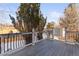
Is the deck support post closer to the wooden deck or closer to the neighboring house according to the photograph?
the wooden deck

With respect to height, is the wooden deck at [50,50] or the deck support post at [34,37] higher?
the deck support post at [34,37]

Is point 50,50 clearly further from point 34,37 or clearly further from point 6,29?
point 6,29

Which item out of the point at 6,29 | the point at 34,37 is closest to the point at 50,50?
the point at 34,37

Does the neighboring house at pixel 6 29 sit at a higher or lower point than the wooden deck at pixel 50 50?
higher

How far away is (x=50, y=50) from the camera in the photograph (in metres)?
2.79

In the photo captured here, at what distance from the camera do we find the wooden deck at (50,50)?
2764 millimetres

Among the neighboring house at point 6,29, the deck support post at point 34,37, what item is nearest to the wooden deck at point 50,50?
the deck support post at point 34,37

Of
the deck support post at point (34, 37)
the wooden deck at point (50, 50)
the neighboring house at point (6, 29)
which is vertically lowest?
the wooden deck at point (50, 50)

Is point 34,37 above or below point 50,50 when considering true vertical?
above

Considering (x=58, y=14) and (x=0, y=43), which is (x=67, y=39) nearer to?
(x=58, y=14)

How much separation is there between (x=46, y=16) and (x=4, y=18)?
604 millimetres

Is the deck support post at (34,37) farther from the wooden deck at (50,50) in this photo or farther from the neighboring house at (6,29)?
the neighboring house at (6,29)

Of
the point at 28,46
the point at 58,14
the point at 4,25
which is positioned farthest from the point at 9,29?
the point at 58,14


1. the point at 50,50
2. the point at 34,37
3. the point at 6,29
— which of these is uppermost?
the point at 6,29
